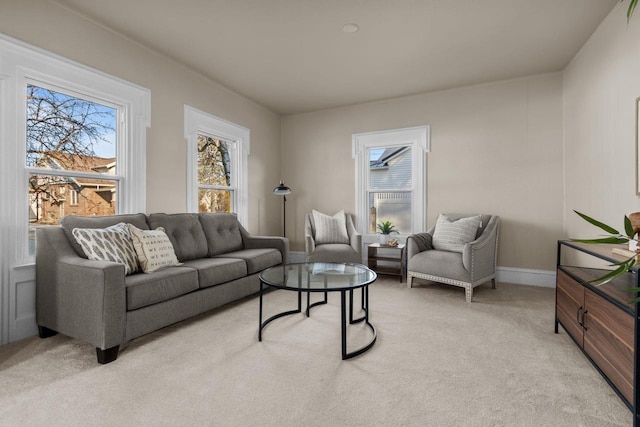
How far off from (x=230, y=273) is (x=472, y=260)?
7.93 feet

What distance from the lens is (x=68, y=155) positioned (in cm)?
283

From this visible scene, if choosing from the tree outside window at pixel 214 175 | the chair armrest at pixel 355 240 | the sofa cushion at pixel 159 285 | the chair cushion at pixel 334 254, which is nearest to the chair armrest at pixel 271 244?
the chair cushion at pixel 334 254

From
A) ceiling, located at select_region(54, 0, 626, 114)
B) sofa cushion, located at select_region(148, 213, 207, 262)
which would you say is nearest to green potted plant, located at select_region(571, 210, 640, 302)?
ceiling, located at select_region(54, 0, 626, 114)

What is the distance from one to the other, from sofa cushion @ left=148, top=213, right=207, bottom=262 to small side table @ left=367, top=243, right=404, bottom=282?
2.16 m

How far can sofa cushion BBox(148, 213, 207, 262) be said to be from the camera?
10.6 ft

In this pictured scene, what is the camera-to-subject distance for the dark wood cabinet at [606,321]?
58.2 inches

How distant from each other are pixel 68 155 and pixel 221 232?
1592 mm

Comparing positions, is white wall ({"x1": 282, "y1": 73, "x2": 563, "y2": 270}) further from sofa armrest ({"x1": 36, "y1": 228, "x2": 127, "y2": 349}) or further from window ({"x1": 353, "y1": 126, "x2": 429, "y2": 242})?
sofa armrest ({"x1": 36, "y1": 228, "x2": 127, "y2": 349})

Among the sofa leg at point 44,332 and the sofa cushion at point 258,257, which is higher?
the sofa cushion at point 258,257

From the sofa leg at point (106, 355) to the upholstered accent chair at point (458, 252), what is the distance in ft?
9.69

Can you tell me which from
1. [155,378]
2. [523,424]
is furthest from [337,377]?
[155,378]

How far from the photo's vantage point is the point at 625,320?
1517 mm

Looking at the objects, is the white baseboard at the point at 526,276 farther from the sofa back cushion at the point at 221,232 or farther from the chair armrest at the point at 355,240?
the sofa back cushion at the point at 221,232

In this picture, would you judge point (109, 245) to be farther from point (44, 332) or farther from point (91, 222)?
point (44, 332)
